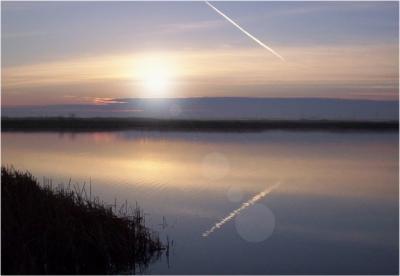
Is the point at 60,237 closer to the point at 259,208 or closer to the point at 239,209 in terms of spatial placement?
the point at 239,209

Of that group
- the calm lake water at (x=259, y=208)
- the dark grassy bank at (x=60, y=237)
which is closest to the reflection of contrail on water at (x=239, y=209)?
the calm lake water at (x=259, y=208)

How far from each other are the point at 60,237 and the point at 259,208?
7205 millimetres

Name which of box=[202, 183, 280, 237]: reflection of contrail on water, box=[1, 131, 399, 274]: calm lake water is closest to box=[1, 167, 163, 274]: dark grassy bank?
box=[1, 131, 399, 274]: calm lake water

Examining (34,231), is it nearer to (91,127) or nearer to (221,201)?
(221,201)

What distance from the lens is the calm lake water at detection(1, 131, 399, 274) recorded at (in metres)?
9.70

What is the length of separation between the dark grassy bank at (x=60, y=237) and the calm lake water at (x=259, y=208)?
2.45ft

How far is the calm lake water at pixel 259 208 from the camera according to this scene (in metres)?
9.70

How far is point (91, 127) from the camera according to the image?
260ft

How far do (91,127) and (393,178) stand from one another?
205ft

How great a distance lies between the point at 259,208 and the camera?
14352mm

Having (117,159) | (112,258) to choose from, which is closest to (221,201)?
(112,258)

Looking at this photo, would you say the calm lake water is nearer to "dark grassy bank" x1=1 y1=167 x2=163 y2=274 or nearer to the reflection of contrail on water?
the reflection of contrail on water

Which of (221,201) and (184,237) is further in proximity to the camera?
(221,201)

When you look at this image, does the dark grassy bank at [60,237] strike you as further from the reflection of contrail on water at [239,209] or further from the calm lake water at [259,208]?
the reflection of contrail on water at [239,209]
